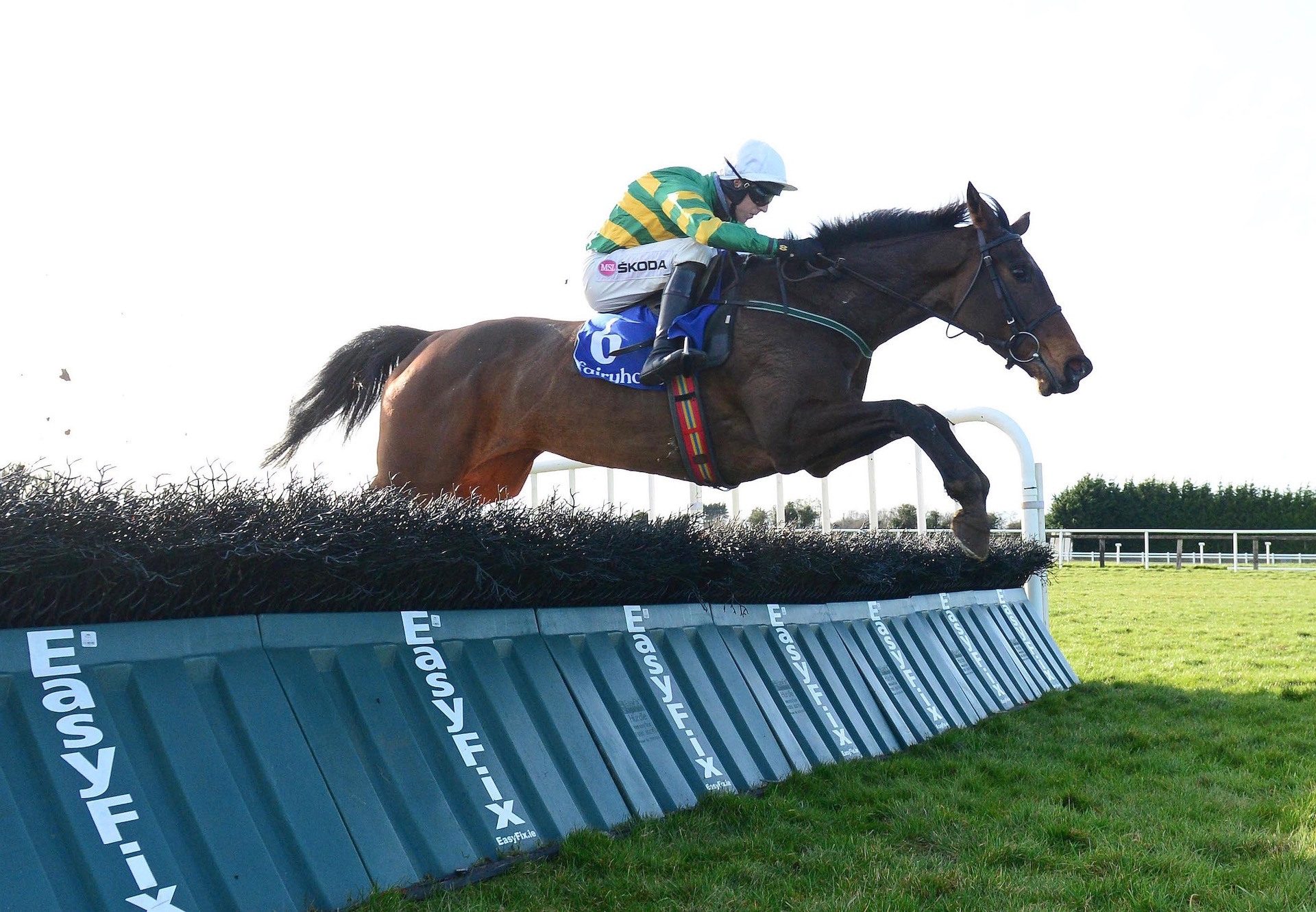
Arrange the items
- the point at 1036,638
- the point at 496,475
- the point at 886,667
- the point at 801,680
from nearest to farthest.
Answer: the point at 801,680 → the point at 886,667 → the point at 496,475 → the point at 1036,638

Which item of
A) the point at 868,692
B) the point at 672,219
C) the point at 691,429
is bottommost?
the point at 868,692

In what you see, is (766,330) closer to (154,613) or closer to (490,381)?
(490,381)

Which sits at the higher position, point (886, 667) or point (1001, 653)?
point (886, 667)

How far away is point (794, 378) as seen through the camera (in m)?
4.68

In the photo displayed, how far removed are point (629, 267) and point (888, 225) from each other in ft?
4.19

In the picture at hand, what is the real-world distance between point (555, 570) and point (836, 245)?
255cm

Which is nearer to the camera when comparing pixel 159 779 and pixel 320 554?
pixel 159 779

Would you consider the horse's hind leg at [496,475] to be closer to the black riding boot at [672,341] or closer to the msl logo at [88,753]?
the black riding boot at [672,341]

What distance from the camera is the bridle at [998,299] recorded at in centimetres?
483

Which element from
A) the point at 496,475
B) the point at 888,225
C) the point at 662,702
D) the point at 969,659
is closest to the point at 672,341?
the point at 888,225

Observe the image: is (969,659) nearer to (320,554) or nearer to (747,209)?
(747,209)

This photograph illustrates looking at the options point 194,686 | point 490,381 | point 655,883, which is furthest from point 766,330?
point 194,686

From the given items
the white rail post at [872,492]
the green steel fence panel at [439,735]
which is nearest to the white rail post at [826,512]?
the white rail post at [872,492]

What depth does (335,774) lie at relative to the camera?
2479mm
